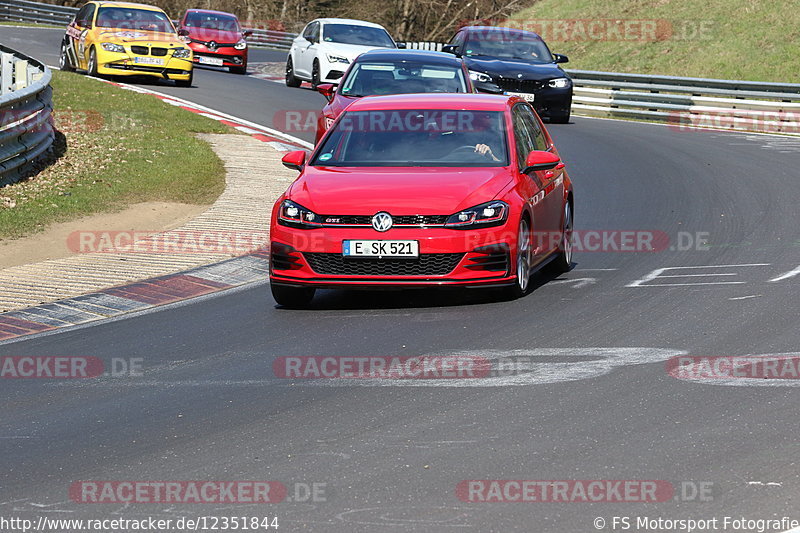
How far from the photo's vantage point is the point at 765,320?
9477 mm

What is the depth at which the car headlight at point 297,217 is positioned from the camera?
10.2m

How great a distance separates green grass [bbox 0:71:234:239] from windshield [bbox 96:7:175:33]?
17.1ft

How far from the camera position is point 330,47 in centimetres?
3012

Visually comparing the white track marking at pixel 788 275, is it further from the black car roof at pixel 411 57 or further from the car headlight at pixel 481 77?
the car headlight at pixel 481 77

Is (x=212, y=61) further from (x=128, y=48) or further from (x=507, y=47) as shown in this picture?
(x=507, y=47)

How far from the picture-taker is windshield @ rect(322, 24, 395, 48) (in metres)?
30.8

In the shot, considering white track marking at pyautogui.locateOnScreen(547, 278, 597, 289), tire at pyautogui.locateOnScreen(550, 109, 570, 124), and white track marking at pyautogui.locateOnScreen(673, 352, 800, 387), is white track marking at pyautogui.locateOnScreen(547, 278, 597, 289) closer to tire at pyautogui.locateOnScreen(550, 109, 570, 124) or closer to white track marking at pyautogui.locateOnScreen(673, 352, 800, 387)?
white track marking at pyautogui.locateOnScreen(673, 352, 800, 387)

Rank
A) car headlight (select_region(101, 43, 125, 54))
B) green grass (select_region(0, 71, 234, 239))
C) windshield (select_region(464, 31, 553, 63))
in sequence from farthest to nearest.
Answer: car headlight (select_region(101, 43, 125, 54))
windshield (select_region(464, 31, 553, 63))
green grass (select_region(0, 71, 234, 239))

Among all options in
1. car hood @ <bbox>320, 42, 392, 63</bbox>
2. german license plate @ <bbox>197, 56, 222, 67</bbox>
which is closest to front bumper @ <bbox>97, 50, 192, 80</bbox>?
car hood @ <bbox>320, 42, 392, 63</bbox>

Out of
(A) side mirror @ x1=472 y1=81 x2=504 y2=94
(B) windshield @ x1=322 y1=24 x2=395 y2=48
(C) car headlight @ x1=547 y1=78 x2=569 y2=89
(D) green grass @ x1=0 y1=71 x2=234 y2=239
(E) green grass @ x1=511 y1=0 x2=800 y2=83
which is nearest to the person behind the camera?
(D) green grass @ x1=0 y1=71 x2=234 y2=239

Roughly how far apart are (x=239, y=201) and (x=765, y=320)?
7.71 meters

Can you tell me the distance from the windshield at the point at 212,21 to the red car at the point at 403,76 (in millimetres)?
19840

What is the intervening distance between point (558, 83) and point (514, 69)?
0.88 metres

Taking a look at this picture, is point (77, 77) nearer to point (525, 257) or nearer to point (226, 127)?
point (226, 127)
